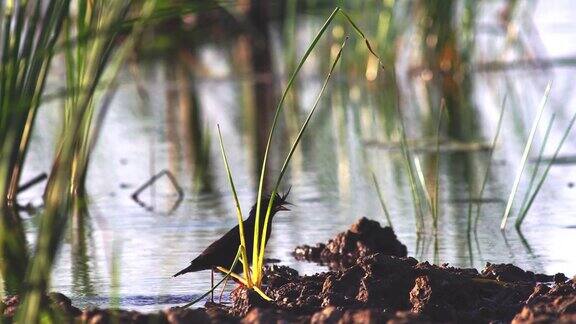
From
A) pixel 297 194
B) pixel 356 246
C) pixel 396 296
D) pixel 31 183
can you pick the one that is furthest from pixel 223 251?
pixel 31 183

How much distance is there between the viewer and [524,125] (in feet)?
32.4

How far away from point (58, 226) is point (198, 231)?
9.88 ft

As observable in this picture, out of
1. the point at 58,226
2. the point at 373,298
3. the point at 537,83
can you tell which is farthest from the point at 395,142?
the point at 58,226

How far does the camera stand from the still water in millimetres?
5383

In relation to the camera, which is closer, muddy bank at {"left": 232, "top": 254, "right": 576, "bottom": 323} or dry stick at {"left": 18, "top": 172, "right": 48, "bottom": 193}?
muddy bank at {"left": 232, "top": 254, "right": 576, "bottom": 323}

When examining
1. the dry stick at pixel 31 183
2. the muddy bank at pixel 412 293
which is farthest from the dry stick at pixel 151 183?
the muddy bank at pixel 412 293

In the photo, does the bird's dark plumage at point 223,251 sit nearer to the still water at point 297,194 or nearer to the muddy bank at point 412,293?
the still water at point 297,194

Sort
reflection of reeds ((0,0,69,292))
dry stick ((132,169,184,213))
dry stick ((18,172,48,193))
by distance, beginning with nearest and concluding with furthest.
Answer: reflection of reeds ((0,0,69,292))
dry stick ((18,172,48,193))
dry stick ((132,169,184,213))

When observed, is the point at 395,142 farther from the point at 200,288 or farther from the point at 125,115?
the point at 200,288

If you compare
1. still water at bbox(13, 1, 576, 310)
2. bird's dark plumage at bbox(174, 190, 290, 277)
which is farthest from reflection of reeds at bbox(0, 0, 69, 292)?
bird's dark plumage at bbox(174, 190, 290, 277)

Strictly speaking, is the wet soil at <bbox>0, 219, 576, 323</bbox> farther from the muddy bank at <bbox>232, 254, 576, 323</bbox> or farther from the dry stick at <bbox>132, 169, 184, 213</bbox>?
the dry stick at <bbox>132, 169, 184, 213</bbox>

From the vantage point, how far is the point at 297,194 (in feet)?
24.2

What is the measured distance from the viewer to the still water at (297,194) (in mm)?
5383

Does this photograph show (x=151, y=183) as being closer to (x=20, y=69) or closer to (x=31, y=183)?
(x=31, y=183)
